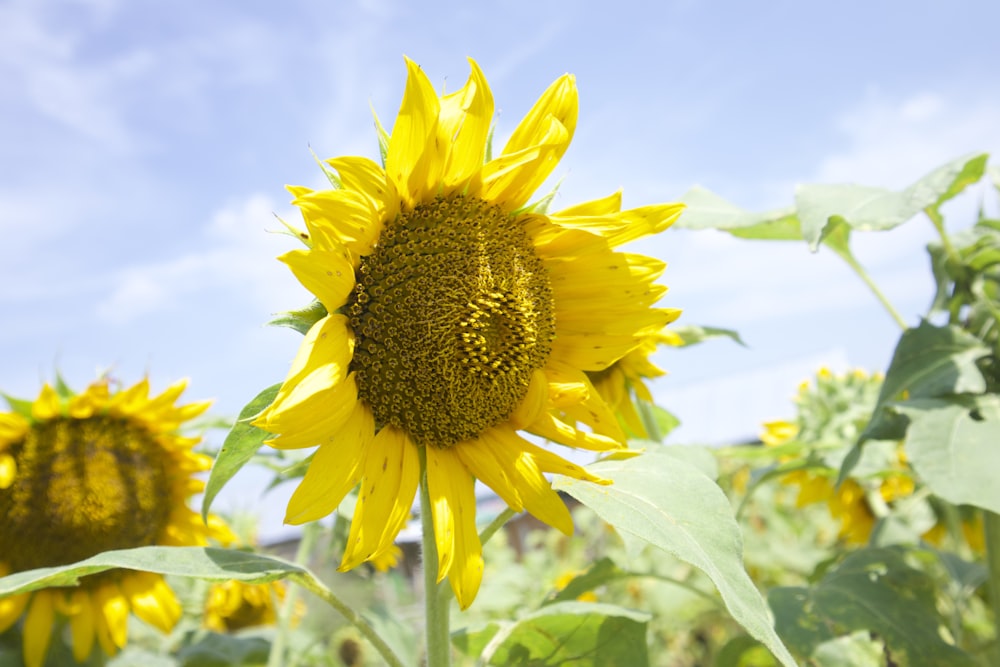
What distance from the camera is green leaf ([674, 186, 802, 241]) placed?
2.00m

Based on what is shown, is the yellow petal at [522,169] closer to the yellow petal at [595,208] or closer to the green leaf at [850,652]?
the yellow petal at [595,208]

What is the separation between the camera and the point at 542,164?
140 cm

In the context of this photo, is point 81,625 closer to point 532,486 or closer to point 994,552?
point 532,486

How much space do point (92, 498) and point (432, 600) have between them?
1.29m

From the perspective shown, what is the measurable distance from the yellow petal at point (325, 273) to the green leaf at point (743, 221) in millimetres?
993

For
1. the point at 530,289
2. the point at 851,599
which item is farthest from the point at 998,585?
the point at 530,289

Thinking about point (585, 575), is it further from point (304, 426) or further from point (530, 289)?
point (304, 426)

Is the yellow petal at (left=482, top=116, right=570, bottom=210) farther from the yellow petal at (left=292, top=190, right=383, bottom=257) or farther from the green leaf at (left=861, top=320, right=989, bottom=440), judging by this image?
the green leaf at (left=861, top=320, right=989, bottom=440)

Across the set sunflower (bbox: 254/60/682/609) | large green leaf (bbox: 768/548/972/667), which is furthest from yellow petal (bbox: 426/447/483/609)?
large green leaf (bbox: 768/548/972/667)

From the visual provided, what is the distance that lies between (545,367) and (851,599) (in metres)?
0.89

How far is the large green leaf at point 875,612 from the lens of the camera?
67.3 inches

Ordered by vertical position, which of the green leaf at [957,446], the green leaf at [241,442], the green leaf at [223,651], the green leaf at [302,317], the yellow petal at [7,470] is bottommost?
the green leaf at [223,651]

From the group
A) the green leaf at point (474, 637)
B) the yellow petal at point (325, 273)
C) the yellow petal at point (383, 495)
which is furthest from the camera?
the green leaf at point (474, 637)

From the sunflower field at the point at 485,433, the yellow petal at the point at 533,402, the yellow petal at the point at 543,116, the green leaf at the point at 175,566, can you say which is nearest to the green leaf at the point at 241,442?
the sunflower field at the point at 485,433
